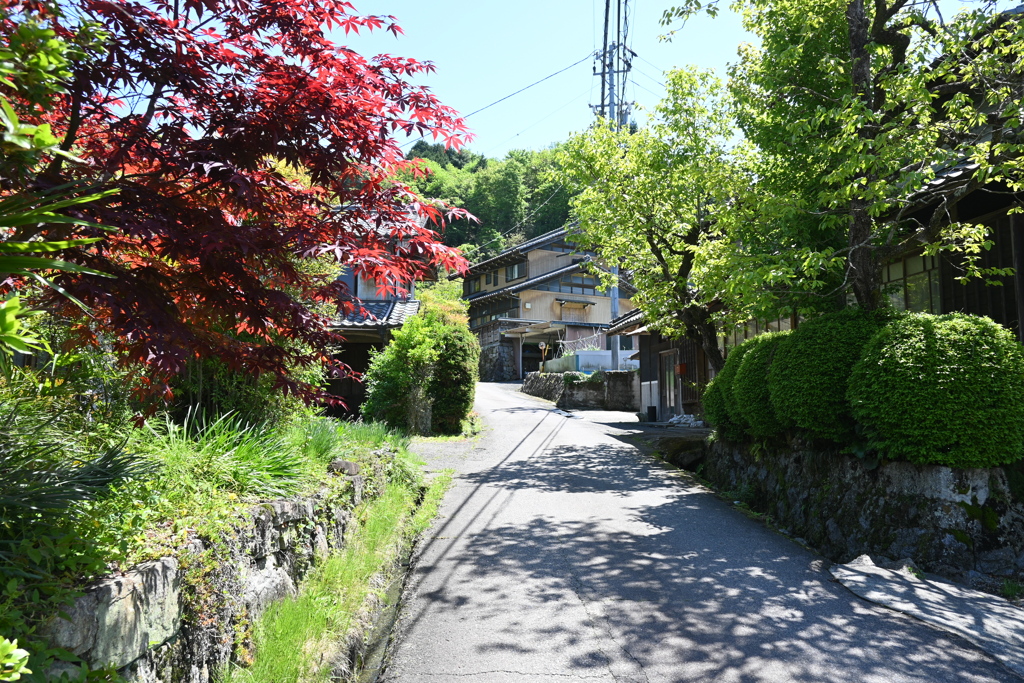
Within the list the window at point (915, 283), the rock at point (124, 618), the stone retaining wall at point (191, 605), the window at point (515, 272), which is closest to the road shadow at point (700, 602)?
the stone retaining wall at point (191, 605)

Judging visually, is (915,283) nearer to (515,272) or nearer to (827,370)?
(827,370)

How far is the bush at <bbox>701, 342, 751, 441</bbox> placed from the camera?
10772 mm

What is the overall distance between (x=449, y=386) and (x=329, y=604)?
12269mm

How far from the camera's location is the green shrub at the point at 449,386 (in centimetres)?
1723

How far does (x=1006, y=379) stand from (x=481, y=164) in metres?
59.8

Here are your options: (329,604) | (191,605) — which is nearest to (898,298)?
(329,604)

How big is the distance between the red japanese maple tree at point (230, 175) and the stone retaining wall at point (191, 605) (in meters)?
1.00

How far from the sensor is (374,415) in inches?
644

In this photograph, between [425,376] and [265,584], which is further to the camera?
[425,376]

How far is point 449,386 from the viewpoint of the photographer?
Answer: 56.7 feet

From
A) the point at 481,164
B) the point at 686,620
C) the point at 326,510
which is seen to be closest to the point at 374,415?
the point at 326,510

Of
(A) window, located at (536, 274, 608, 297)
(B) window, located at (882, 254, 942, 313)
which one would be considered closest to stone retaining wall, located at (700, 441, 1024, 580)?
(B) window, located at (882, 254, 942, 313)

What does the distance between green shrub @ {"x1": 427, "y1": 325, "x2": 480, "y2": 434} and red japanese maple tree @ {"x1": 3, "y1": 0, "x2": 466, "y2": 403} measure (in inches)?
476

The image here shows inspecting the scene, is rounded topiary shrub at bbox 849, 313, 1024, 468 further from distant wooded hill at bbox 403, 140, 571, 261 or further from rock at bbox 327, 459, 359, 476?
distant wooded hill at bbox 403, 140, 571, 261
